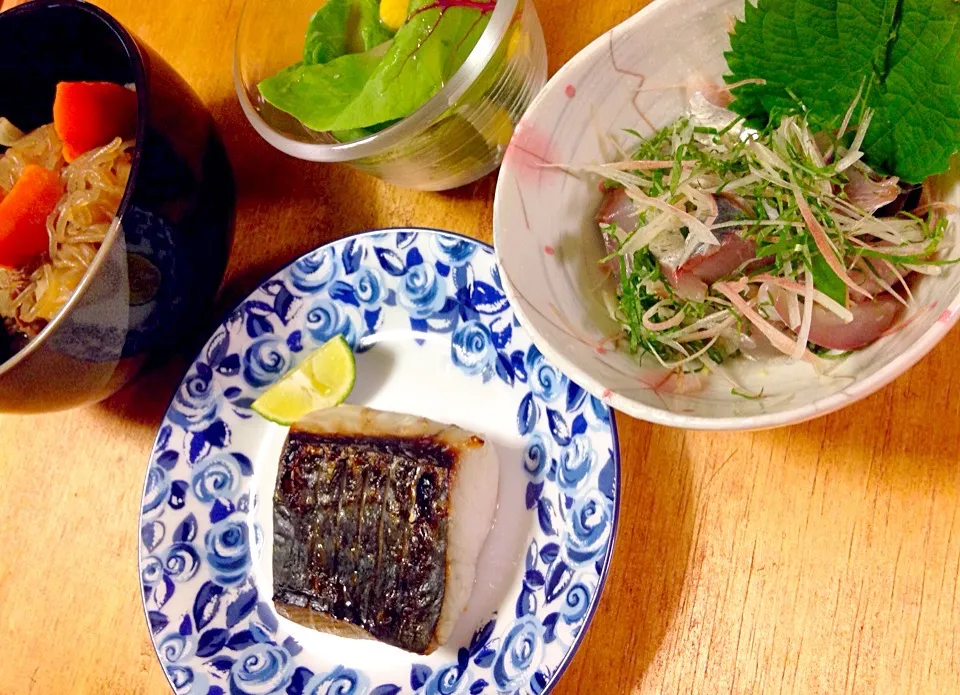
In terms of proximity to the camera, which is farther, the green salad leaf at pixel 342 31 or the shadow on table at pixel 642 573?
the green salad leaf at pixel 342 31

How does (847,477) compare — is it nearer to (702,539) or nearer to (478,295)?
(702,539)

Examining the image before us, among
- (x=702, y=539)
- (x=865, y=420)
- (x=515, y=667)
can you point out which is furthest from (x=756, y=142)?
(x=515, y=667)

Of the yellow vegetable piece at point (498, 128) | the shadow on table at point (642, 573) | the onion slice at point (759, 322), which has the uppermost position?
the yellow vegetable piece at point (498, 128)

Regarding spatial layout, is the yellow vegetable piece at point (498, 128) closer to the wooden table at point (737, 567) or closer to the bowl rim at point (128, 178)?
the wooden table at point (737, 567)

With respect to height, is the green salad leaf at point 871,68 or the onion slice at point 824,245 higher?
the green salad leaf at point 871,68

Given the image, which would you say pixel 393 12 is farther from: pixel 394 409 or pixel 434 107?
pixel 394 409

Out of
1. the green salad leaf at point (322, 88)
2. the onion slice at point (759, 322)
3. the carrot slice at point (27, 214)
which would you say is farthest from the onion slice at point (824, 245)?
the carrot slice at point (27, 214)
